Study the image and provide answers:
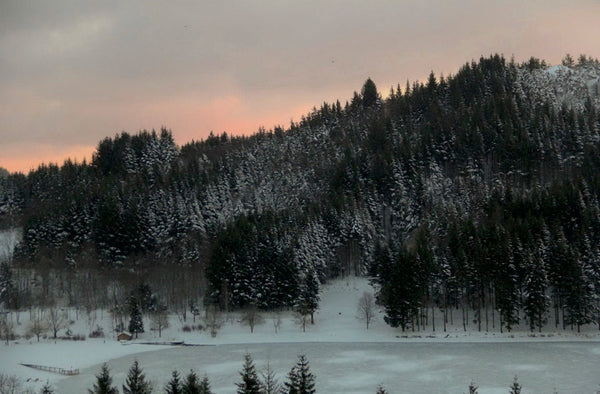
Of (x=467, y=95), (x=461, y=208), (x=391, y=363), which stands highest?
(x=467, y=95)

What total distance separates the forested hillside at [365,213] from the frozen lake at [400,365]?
1120 cm

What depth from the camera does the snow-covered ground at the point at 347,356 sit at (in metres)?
56.5

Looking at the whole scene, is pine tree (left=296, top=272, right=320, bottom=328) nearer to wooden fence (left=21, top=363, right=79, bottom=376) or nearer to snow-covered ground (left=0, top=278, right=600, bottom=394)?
snow-covered ground (left=0, top=278, right=600, bottom=394)

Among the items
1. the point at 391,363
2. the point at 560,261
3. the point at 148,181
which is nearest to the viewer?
the point at 391,363

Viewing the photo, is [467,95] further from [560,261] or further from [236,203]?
[560,261]

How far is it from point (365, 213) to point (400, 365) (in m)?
63.8

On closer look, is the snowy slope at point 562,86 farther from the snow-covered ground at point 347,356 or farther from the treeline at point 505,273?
the snow-covered ground at point 347,356

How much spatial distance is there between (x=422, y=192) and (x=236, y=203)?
4657 centimetres

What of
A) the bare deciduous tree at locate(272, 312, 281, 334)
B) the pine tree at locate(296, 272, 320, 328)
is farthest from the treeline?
the bare deciduous tree at locate(272, 312, 281, 334)

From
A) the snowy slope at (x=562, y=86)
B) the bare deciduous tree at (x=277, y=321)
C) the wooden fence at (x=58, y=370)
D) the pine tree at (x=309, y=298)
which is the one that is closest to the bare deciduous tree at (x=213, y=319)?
the bare deciduous tree at (x=277, y=321)

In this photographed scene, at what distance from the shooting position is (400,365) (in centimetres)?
6462

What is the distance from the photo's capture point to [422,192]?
133 m

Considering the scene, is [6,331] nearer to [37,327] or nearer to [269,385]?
[37,327]

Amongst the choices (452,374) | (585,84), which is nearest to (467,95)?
(585,84)
